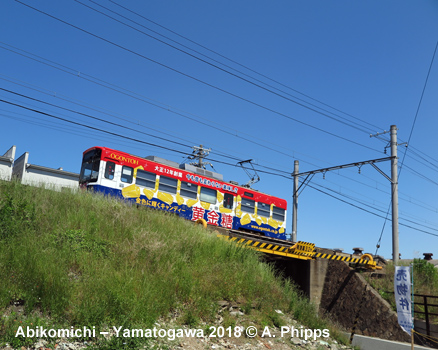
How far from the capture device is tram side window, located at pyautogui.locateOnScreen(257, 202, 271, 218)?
83.0ft

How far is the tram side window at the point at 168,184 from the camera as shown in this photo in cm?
2070

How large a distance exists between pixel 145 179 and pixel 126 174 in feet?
3.54

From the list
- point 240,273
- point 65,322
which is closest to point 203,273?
point 240,273

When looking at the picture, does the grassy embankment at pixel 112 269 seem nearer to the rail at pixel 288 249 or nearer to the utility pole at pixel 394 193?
the rail at pixel 288 249

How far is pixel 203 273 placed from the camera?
453 inches

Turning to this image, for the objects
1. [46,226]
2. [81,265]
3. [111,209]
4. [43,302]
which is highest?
[111,209]

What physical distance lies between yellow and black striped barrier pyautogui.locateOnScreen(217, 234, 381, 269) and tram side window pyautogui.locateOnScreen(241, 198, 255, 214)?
5.25 metres

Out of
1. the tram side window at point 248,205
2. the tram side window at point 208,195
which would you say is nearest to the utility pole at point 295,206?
the tram side window at point 248,205

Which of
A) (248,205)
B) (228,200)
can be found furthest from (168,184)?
(248,205)

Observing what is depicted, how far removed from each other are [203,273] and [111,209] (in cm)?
398

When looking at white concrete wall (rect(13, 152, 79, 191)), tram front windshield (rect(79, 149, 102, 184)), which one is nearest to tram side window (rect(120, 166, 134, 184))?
tram front windshield (rect(79, 149, 102, 184))

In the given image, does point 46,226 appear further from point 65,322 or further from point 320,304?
point 320,304

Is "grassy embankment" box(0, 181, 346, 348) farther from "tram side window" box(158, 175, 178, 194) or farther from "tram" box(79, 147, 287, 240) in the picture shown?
"tram side window" box(158, 175, 178, 194)

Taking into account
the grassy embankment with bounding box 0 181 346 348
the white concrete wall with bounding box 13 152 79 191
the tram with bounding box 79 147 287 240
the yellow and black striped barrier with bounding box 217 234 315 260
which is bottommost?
the grassy embankment with bounding box 0 181 346 348
